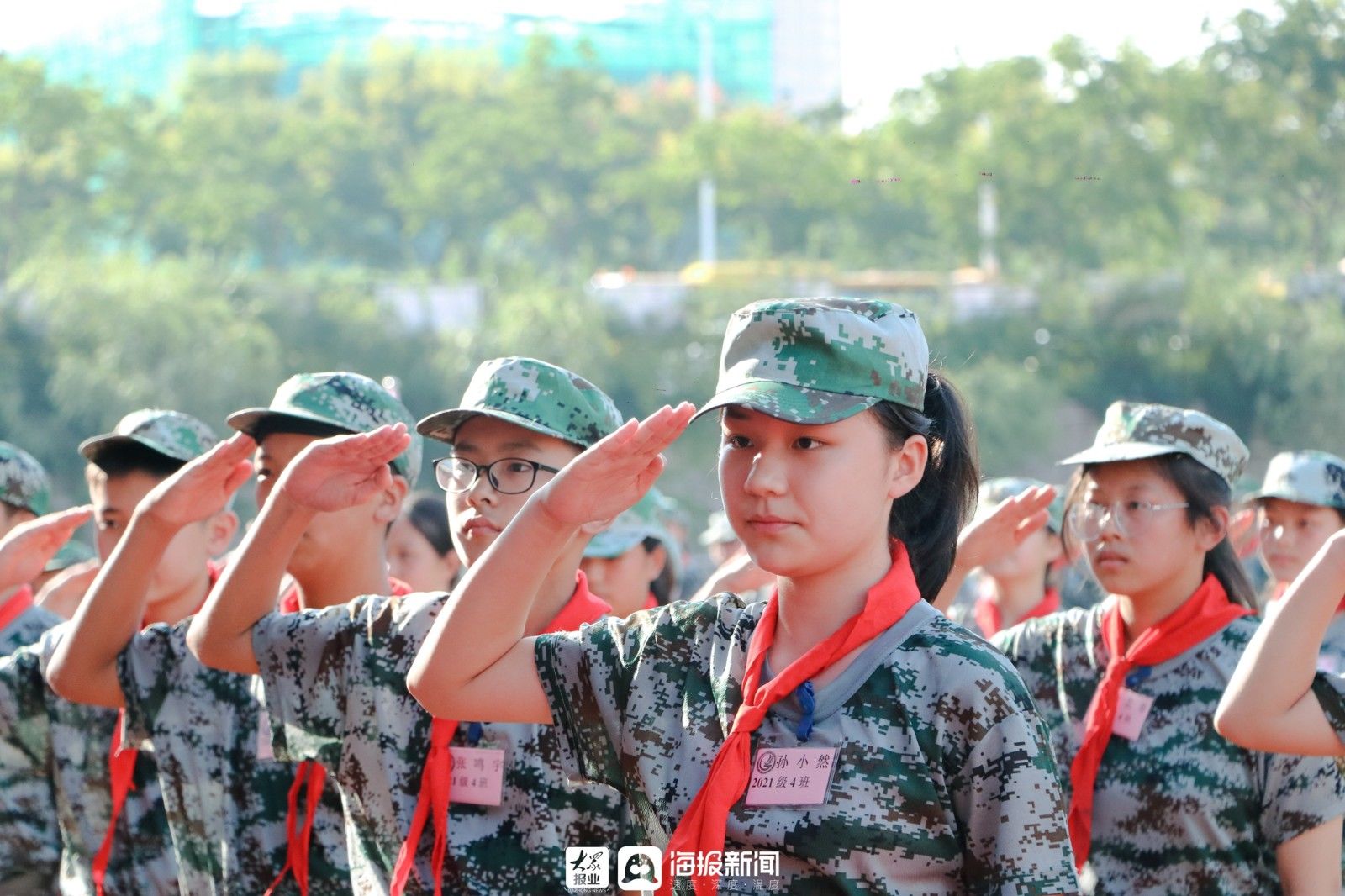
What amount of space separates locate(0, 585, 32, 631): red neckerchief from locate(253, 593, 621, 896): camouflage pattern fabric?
5.40 ft

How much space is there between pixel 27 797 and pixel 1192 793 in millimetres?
2742

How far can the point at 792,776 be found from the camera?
247 centimetres

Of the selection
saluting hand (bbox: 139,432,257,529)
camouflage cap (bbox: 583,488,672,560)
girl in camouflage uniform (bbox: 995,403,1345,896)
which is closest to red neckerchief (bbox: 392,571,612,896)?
saluting hand (bbox: 139,432,257,529)

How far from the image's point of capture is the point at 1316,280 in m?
32.7

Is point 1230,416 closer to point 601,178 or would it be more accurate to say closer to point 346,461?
point 601,178

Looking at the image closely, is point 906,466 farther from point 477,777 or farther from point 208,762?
point 208,762

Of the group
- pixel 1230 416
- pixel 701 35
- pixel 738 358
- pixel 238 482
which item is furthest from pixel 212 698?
pixel 701 35

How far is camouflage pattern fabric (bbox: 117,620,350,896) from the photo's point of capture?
380 centimetres

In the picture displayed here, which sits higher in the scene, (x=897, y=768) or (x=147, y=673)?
(x=897, y=768)

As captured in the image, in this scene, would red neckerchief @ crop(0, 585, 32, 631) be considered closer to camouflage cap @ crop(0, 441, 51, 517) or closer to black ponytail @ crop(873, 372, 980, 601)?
camouflage cap @ crop(0, 441, 51, 517)

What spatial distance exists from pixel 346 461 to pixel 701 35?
69568mm

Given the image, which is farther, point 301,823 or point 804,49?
point 804,49

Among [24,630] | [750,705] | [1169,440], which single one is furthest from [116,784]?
[1169,440]

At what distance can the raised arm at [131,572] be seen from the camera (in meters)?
3.48
